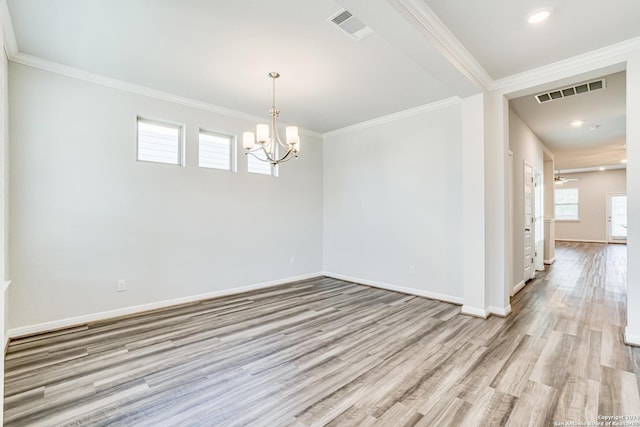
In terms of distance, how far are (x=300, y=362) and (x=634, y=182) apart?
3.59 metres

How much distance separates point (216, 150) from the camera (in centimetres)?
475

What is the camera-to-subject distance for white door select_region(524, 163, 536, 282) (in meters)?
5.31

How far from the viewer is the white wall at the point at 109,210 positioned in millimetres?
3217

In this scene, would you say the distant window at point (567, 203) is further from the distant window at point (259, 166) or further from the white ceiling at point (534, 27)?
the distant window at point (259, 166)

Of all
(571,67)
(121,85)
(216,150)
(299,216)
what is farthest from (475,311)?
(121,85)

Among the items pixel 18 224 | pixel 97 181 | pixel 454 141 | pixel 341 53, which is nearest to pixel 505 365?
pixel 454 141

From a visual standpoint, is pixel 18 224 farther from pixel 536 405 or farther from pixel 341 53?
pixel 536 405

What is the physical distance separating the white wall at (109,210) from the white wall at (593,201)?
42.9 feet

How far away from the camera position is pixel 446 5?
8.03 feet

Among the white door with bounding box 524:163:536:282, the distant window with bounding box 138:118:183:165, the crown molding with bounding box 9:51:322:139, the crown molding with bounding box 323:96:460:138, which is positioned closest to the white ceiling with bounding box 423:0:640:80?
the crown molding with bounding box 323:96:460:138

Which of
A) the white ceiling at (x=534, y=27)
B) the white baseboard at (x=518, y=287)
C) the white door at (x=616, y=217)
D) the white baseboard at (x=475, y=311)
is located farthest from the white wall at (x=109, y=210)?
the white door at (x=616, y=217)

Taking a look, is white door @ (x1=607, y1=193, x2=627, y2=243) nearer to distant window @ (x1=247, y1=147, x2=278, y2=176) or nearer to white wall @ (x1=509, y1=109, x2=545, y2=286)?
white wall @ (x1=509, y1=109, x2=545, y2=286)

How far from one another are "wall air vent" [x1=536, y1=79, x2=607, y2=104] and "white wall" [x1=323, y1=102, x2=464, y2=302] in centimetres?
113

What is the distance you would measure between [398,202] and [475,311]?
1969mm
